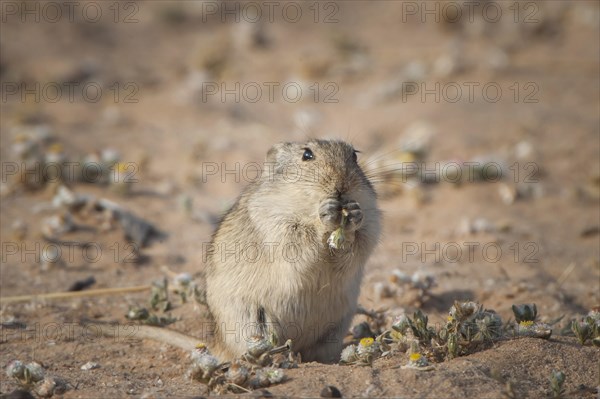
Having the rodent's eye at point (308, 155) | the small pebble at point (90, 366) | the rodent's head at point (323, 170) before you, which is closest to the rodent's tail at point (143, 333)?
the small pebble at point (90, 366)

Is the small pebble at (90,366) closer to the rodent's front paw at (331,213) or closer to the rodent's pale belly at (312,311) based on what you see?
the rodent's pale belly at (312,311)

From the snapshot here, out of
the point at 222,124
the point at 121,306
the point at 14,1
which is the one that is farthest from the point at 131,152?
the point at 14,1

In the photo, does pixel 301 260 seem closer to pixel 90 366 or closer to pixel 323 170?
pixel 323 170

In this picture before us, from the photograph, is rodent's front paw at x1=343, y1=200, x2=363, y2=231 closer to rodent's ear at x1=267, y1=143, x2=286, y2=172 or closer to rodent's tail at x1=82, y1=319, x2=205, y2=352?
rodent's ear at x1=267, y1=143, x2=286, y2=172

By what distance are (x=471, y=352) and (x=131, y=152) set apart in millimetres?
5141

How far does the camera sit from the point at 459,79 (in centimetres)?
992

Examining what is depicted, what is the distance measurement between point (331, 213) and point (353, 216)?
13cm

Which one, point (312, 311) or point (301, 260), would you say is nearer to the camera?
point (301, 260)

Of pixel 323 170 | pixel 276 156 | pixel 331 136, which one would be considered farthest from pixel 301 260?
pixel 331 136

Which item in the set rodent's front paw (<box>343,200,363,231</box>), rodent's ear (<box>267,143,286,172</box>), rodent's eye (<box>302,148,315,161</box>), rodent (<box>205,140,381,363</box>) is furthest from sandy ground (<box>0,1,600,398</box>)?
rodent's eye (<box>302,148,315,161</box>)

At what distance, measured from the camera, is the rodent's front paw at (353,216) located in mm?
4160

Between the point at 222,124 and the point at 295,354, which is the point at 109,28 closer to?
the point at 222,124

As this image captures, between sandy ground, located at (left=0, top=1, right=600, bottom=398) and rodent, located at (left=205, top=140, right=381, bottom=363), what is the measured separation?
467mm

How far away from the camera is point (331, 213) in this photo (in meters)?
4.12
